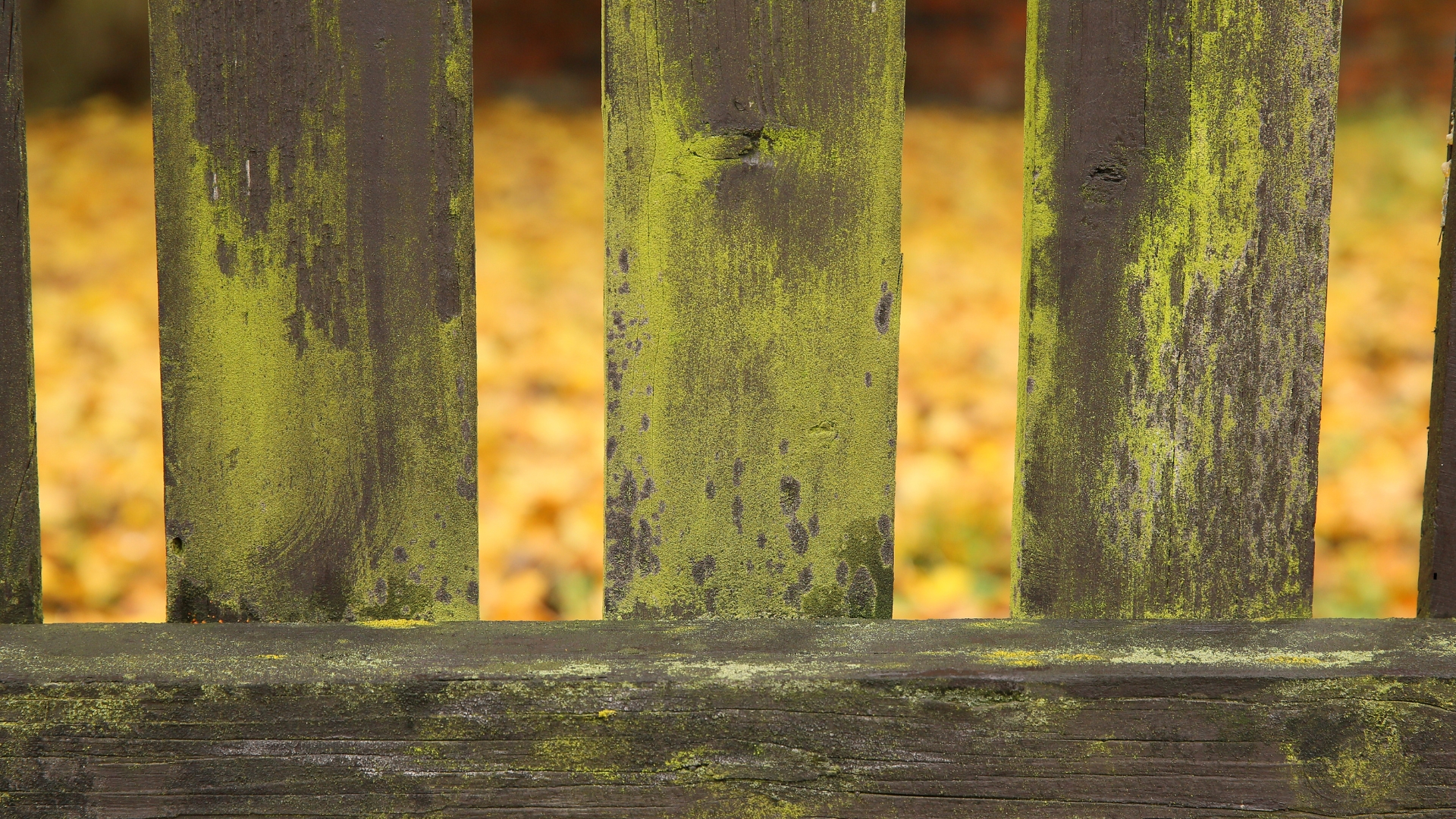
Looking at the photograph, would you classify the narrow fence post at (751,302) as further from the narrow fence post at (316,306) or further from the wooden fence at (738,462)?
the narrow fence post at (316,306)

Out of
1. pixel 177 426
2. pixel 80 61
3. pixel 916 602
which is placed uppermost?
pixel 80 61

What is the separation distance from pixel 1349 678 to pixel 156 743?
0.83 metres

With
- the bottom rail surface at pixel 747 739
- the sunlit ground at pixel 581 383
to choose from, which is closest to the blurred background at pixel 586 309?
the sunlit ground at pixel 581 383

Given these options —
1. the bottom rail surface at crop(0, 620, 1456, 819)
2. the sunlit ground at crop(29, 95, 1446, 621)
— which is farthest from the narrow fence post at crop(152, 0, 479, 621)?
the sunlit ground at crop(29, 95, 1446, 621)

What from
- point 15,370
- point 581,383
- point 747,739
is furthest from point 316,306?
point 581,383

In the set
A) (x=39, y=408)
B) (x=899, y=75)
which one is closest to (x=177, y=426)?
(x=899, y=75)

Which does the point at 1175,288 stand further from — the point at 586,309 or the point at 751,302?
the point at 586,309

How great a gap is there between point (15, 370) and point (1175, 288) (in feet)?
2.96

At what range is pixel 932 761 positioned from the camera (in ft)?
2.62

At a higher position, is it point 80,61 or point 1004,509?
point 80,61

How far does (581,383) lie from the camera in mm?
3238

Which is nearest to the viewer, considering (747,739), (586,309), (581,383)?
(747,739)

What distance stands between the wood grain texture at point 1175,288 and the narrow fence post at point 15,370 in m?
0.77

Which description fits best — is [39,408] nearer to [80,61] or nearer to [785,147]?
[785,147]
